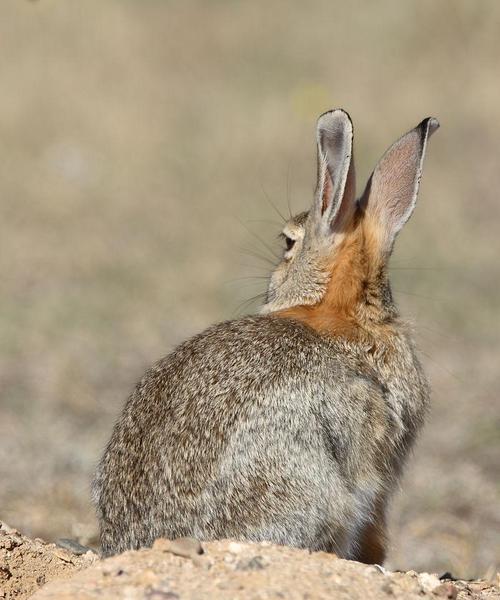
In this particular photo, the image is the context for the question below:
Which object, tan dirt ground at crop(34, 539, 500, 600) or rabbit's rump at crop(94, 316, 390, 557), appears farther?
rabbit's rump at crop(94, 316, 390, 557)

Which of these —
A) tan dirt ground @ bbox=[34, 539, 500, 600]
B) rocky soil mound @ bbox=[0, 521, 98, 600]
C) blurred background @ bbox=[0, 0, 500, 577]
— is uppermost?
blurred background @ bbox=[0, 0, 500, 577]

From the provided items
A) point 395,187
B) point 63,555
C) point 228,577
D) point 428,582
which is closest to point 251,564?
point 228,577

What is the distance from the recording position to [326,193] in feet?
16.2

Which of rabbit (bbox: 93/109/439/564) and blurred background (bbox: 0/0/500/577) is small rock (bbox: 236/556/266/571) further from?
blurred background (bbox: 0/0/500/577)

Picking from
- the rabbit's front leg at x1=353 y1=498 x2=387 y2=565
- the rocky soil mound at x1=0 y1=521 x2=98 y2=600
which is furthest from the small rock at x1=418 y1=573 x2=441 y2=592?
the rocky soil mound at x1=0 y1=521 x2=98 y2=600

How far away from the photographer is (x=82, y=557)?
4852 millimetres

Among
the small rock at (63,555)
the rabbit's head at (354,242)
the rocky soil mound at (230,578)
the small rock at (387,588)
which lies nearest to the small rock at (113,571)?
the rocky soil mound at (230,578)

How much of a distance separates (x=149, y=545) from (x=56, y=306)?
19.1 ft

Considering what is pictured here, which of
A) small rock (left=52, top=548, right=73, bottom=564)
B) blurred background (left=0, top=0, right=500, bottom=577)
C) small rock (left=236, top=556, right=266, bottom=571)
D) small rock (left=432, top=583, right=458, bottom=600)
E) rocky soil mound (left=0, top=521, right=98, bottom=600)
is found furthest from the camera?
blurred background (left=0, top=0, right=500, bottom=577)

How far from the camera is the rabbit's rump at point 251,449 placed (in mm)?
4121

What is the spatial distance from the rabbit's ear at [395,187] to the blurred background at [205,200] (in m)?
0.99

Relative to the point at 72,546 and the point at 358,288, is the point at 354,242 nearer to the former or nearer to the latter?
the point at 358,288

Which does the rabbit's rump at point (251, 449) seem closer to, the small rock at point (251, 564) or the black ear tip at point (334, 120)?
the small rock at point (251, 564)

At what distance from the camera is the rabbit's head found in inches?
196
